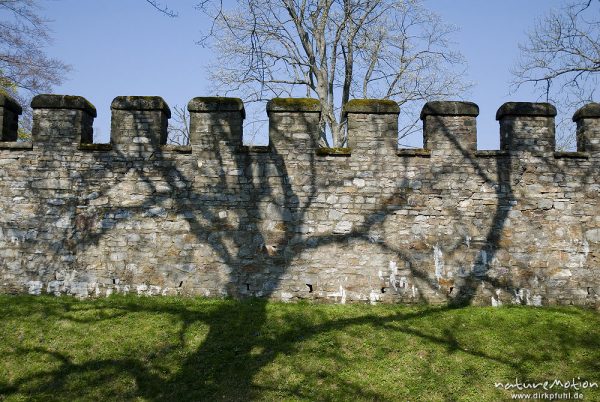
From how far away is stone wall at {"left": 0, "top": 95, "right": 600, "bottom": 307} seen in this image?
26.0 feet

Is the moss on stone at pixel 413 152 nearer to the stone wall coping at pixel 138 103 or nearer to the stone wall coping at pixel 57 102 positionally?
the stone wall coping at pixel 138 103

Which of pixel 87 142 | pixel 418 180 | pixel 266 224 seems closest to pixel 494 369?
pixel 418 180

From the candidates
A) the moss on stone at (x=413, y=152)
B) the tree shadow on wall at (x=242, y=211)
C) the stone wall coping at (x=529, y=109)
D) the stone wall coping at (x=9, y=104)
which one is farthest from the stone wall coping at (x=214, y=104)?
the stone wall coping at (x=529, y=109)

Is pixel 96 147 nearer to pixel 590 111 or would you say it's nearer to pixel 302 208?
pixel 302 208

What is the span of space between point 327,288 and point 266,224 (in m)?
1.39

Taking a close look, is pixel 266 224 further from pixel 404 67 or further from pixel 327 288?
pixel 404 67

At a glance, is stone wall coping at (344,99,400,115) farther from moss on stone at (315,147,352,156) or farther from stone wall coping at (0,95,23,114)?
stone wall coping at (0,95,23,114)

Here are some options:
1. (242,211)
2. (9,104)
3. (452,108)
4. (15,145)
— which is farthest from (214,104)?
(452,108)

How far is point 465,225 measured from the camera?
799 centimetres

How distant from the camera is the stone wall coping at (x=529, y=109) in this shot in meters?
8.09

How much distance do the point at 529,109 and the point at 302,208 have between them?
157 inches

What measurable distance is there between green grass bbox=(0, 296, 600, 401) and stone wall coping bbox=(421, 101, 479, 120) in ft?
10.1

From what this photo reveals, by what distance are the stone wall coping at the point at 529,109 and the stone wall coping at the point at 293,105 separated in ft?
10.1

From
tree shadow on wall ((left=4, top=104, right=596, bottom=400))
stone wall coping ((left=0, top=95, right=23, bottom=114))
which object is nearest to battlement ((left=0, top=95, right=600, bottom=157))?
tree shadow on wall ((left=4, top=104, right=596, bottom=400))
